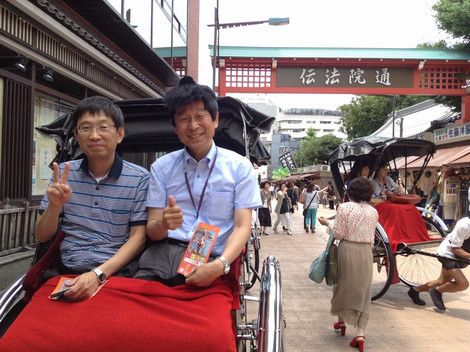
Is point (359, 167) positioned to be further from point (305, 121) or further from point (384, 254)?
point (305, 121)

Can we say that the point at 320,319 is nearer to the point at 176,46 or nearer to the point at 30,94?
the point at 30,94

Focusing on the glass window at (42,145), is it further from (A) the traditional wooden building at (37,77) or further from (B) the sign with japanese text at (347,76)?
(B) the sign with japanese text at (347,76)

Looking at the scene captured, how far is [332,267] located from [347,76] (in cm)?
1168

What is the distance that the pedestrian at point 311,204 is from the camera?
12781 mm

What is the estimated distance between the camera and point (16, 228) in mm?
5516

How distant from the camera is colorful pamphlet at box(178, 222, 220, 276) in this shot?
6.42ft

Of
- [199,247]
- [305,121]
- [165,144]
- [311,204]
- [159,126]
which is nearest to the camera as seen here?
[199,247]

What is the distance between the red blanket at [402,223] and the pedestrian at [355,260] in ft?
4.90

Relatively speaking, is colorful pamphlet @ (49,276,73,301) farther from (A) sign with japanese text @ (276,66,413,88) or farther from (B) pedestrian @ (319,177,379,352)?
(A) sign with japanese text @ (276,66,413,88)

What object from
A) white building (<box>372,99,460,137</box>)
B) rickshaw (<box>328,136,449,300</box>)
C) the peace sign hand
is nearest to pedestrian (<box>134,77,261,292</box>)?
the peace sign hand

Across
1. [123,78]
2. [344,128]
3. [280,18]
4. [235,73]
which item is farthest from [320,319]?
[344,128]

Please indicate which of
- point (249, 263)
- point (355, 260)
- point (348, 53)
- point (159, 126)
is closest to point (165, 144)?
point (159, 126)

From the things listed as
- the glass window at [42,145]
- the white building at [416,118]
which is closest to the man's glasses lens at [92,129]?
the glass window at [42,145]

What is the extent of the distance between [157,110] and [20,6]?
309 cm
